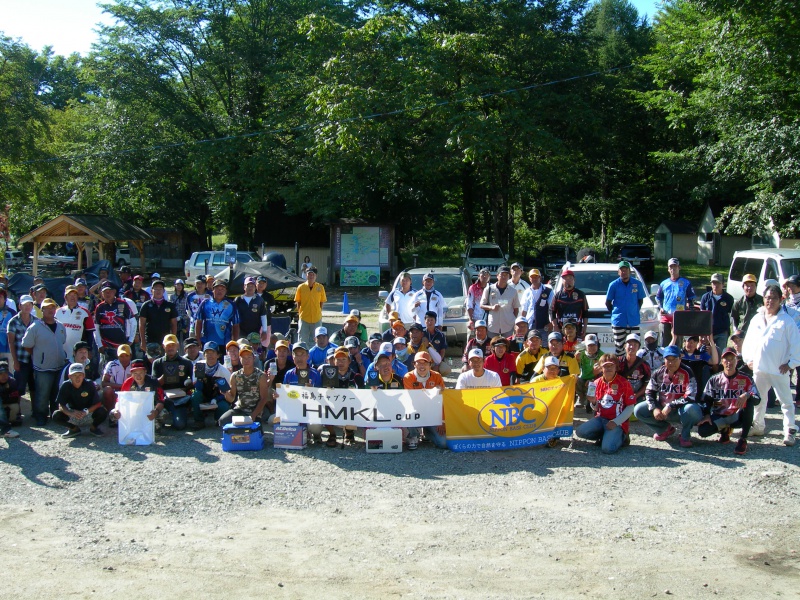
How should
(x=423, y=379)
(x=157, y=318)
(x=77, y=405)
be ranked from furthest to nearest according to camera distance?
1. (x=157, y=318)
2. (x=77, y=405)
3. (x=423, y=379)

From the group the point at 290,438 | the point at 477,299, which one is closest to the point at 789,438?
the point at 477,299

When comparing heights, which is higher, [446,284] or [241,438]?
[446,284]

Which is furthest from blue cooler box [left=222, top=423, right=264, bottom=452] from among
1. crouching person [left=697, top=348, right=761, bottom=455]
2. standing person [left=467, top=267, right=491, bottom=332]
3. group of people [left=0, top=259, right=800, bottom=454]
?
crouching person [left=697, top=348, right=761, bottom=455]

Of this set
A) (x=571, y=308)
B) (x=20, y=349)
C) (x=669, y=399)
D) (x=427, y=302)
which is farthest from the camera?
(x=427, y=302)

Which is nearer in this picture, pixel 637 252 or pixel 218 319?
pixel 218 319

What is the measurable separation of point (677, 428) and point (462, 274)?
7535 millimetres

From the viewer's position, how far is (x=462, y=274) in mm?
16703

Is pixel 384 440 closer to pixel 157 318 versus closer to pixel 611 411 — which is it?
pixel 611 411

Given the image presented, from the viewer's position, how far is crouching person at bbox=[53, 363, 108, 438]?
9773 millimetres

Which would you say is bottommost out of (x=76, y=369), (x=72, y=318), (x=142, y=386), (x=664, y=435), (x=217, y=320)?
(x=664, y=435)

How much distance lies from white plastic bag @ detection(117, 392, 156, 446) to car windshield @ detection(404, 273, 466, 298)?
7.84 m

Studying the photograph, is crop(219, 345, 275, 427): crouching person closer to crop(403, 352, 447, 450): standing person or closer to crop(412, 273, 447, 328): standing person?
crop(403, 352, 447, 450): standing person

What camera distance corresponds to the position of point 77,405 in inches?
388

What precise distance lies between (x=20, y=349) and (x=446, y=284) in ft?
28.7
